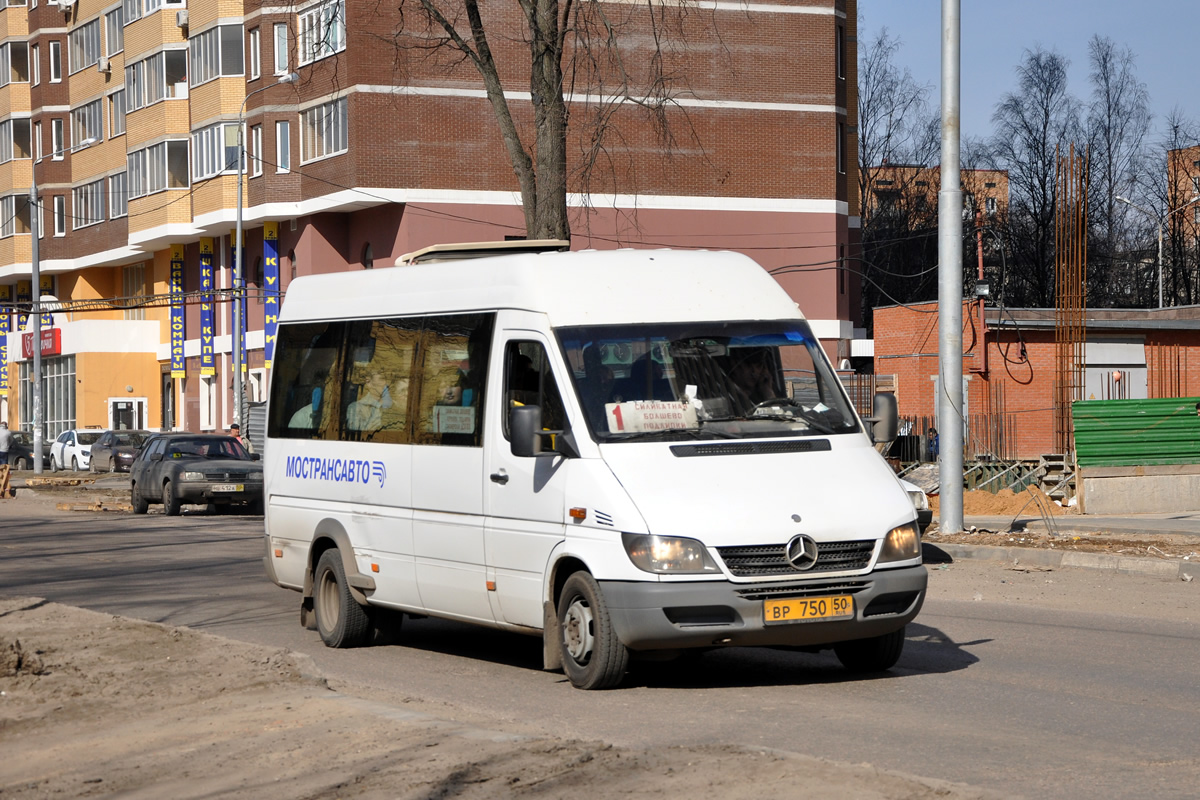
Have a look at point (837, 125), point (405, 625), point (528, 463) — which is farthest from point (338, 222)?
point (528, 463)

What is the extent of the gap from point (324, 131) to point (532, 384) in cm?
4244

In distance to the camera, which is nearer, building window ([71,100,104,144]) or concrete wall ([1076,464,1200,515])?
concrete wall ([1076,464,1200,515])

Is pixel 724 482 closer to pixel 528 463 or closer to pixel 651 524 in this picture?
pixel 651 524

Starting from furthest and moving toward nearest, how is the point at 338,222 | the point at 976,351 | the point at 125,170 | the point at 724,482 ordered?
the point at 125,170, the point at 338,222, the point at 976,351, the point at 724,482

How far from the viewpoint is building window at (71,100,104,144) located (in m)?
69.2

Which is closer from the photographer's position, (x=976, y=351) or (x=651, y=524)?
(x=651, y=524)

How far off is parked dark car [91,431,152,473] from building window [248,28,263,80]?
1300 centimetres

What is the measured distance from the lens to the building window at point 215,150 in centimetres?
5550

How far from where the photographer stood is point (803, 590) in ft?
28.5

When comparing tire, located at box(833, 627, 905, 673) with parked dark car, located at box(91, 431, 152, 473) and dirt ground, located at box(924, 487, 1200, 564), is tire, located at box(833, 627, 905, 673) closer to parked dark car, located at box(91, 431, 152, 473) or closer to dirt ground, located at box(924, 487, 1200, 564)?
dirt ground, located at box(924, 487, 1200, 564)

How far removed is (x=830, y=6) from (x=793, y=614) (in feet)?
155

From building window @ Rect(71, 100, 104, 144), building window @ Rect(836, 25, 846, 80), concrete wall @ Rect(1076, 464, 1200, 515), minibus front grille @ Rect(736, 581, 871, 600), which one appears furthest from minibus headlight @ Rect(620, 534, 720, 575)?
building window @ Rect(71, 100, 104, 144)

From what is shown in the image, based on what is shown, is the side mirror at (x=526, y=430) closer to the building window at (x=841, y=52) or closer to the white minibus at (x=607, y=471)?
the white minibus at (x=607, y=471)

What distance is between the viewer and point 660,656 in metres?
8.90
